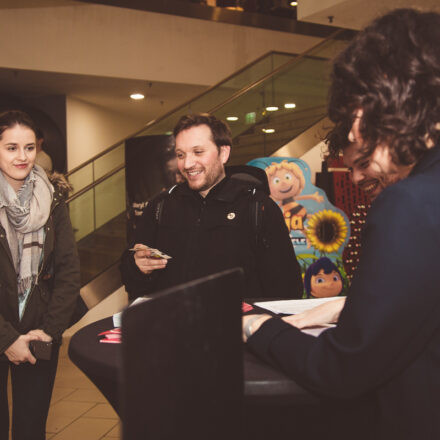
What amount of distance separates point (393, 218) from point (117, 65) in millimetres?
7777

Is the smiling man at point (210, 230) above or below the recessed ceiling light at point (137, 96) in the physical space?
below

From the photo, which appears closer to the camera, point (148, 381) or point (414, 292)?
point (148, 381)

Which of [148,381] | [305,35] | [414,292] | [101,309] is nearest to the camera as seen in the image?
[148,381]

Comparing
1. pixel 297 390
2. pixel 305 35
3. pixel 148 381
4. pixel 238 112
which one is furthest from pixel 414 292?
pixel 305 35

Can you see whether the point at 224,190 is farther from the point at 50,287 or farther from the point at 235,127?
the point at 235,127

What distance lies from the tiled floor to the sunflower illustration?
202cm

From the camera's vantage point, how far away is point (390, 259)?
0.86 metres

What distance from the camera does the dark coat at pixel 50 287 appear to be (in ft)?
6.38

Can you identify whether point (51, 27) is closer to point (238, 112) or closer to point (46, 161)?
point (46, 161)

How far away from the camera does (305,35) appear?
9617mm

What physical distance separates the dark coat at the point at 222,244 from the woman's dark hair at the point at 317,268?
174cm

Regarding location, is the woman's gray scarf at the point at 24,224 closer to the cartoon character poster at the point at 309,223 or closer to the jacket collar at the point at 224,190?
the jacket collar at the point at 224,190

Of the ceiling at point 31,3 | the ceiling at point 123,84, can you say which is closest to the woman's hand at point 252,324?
the ceiling at point 123,84

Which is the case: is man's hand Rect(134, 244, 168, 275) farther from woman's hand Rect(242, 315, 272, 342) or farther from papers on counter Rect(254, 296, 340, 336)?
woman's hand Rect(242, 315, 272, 342)
